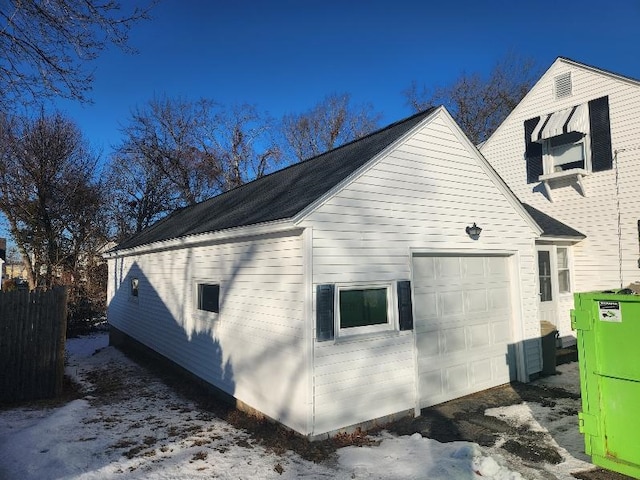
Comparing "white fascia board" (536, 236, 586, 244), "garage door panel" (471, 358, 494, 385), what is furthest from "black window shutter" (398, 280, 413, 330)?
"white fascia board" (536, 236, 586, 244)

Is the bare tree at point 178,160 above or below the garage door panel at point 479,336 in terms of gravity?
above

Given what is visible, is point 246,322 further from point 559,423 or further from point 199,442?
point 559,423

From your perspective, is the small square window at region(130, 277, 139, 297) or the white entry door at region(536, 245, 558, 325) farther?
the small square window at region(130, 277, 139, 297)

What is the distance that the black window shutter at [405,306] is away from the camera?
240 inches

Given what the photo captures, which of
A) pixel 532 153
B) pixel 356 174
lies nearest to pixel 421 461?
pixel 356 174

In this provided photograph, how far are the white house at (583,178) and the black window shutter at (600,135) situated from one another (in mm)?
25

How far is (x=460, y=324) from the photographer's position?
23.4 ft

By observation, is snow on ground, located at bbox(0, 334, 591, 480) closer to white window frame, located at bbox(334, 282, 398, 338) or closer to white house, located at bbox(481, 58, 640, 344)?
white window frame, located at bbox(334, 282, 398, 338)

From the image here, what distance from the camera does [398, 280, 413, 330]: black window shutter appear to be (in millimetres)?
6107

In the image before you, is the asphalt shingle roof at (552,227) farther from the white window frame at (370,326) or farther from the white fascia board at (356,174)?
the white window frame at (370,326)

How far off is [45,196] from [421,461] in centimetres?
1922

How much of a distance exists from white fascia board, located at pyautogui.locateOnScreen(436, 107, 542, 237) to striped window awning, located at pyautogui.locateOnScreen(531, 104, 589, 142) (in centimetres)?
481

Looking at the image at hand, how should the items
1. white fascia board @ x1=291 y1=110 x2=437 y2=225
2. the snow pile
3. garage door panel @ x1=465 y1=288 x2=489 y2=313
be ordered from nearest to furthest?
the snow pile → white fascia board @ x1=291 y1=110 x2=437 y2=225 → garage door panel @ x1=465 y1=288 x2=489 y2=313

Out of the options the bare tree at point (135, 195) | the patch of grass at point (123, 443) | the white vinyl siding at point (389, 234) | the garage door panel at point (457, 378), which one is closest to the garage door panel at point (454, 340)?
the garage door panel at point (457, 378)
